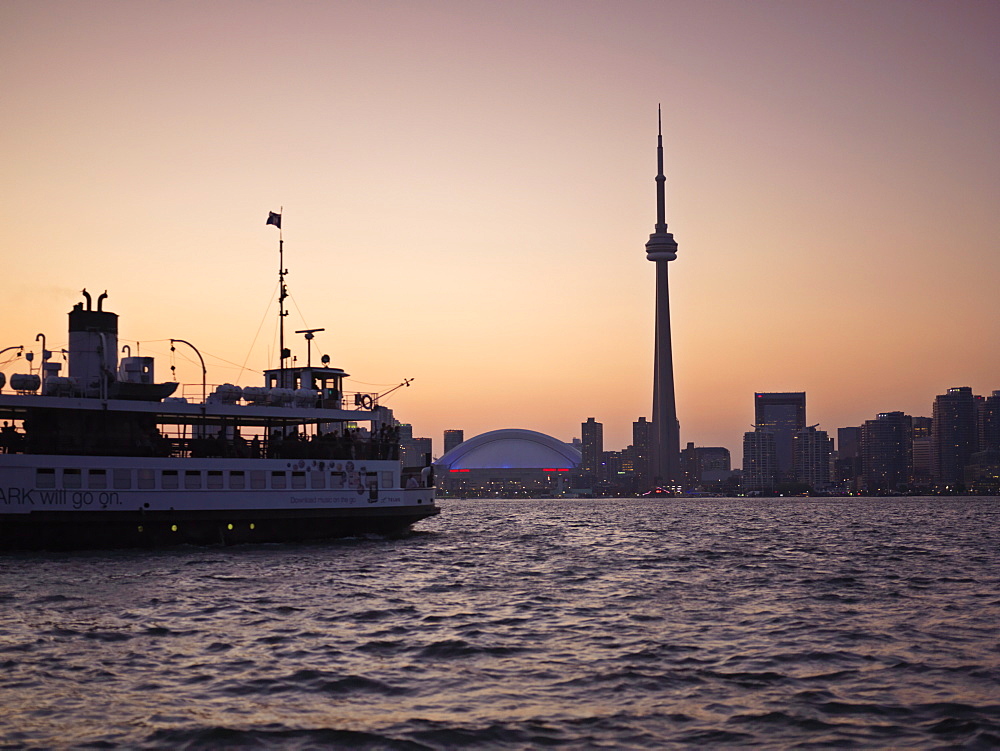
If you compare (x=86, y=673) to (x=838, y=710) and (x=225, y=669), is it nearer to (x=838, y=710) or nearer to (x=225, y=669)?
(x=225, y=669)

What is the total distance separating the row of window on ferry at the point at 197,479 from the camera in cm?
4378

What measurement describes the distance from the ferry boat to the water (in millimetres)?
3953

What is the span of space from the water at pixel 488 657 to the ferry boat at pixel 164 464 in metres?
3.95

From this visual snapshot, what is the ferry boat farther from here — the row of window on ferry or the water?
the water

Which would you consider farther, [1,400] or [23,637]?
[1,400]

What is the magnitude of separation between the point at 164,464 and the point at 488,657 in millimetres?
30829

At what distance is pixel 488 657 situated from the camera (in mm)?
20469

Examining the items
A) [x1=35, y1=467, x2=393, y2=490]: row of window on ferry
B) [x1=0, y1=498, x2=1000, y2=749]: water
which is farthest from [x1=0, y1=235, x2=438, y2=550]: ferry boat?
[x1=0, y1=498, x2=1000, y2=749]: water

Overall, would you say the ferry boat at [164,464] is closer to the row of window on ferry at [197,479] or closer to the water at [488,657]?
the row of window on ferry at [197,479]

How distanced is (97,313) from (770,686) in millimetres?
43424

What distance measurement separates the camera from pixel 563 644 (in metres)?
22.1

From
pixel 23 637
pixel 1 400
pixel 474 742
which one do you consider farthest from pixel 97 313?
pixel 474 742

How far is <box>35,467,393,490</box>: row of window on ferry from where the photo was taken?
4378 cm

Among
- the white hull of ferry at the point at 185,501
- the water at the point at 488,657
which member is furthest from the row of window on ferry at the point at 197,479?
the water at the point at 488,657
